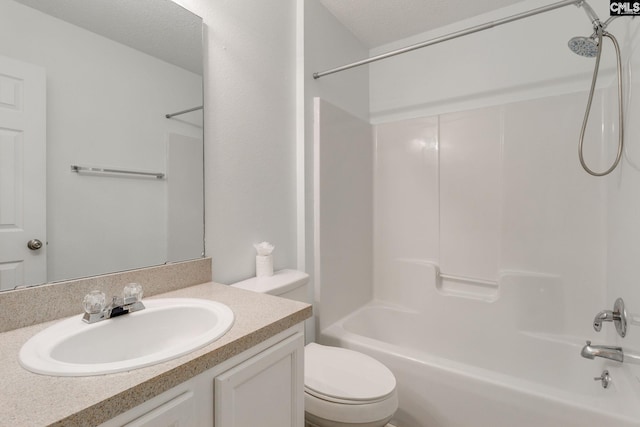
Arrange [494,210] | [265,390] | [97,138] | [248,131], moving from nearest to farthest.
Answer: [265,390], [97,138], [248,131], [494,210]

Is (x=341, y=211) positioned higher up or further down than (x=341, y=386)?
higher up

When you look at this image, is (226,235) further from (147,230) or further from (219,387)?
(219,387)

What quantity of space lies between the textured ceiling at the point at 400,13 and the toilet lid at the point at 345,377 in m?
2.12

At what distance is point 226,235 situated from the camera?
4.65 ft

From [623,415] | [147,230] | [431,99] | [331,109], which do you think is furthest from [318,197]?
[623,415]

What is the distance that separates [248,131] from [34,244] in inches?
36.9

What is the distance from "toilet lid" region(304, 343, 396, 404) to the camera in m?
1.20

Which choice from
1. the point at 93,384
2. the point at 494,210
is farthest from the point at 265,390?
the point at 494,210

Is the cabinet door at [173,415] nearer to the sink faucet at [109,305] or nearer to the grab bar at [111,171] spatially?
the sink faucet at [109,305]

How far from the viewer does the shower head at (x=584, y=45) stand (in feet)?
4.36

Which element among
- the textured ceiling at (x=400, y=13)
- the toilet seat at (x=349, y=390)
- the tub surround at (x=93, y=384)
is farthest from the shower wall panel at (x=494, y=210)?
the tub surround at (x=93, y=384)

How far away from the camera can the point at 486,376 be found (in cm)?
131

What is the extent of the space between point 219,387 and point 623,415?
1.36 meters

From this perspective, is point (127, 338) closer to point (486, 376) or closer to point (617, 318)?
point (486, 376)
